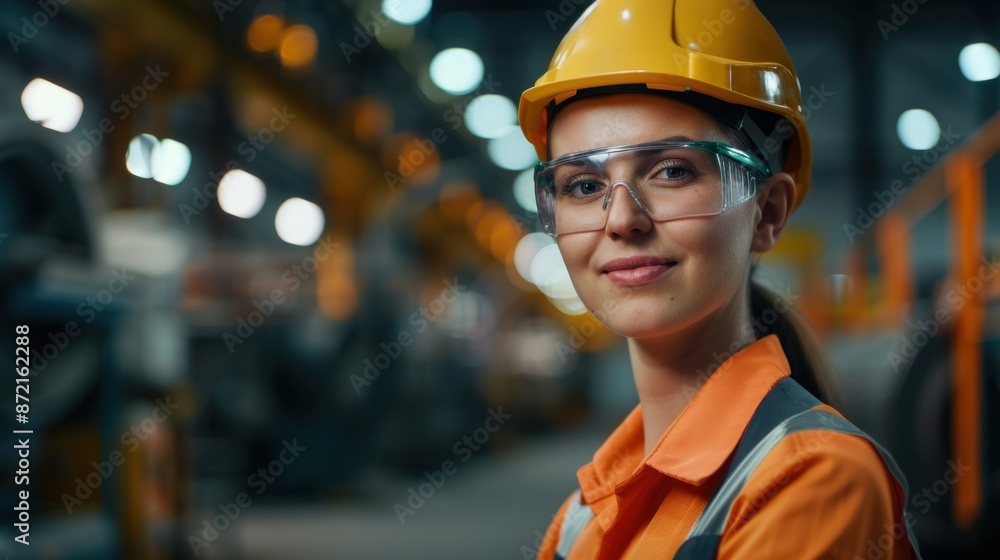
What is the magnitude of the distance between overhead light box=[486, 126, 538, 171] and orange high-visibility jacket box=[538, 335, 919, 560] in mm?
→ 13091

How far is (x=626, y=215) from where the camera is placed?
3.97ft

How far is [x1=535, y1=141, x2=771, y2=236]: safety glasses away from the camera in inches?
48.0

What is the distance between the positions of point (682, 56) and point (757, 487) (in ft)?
1.97

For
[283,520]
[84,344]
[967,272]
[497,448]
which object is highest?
[84,344]

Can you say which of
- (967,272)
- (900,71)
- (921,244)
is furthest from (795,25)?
(967,272)

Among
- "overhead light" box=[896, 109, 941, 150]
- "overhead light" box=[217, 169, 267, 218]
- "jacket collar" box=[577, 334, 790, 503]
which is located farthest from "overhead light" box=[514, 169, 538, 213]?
"jacket collar" box=[577, 334, 790, 503]

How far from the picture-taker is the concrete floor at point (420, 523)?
19.5 feet

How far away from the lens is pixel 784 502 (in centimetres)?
95

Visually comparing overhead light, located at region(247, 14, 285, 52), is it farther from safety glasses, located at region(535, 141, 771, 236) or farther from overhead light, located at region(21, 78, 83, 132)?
safety glasses, located at region(535, 141, 771, 236)

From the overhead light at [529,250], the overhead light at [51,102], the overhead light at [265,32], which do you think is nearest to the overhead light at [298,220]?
the overhead light at [51,102]

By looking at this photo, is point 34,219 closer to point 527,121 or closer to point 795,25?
point 527,121

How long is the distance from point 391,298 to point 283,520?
2872 millimetres

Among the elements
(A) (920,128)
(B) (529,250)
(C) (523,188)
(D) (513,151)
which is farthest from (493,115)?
(B) (529,250)

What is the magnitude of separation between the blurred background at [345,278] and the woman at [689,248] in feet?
1.30
